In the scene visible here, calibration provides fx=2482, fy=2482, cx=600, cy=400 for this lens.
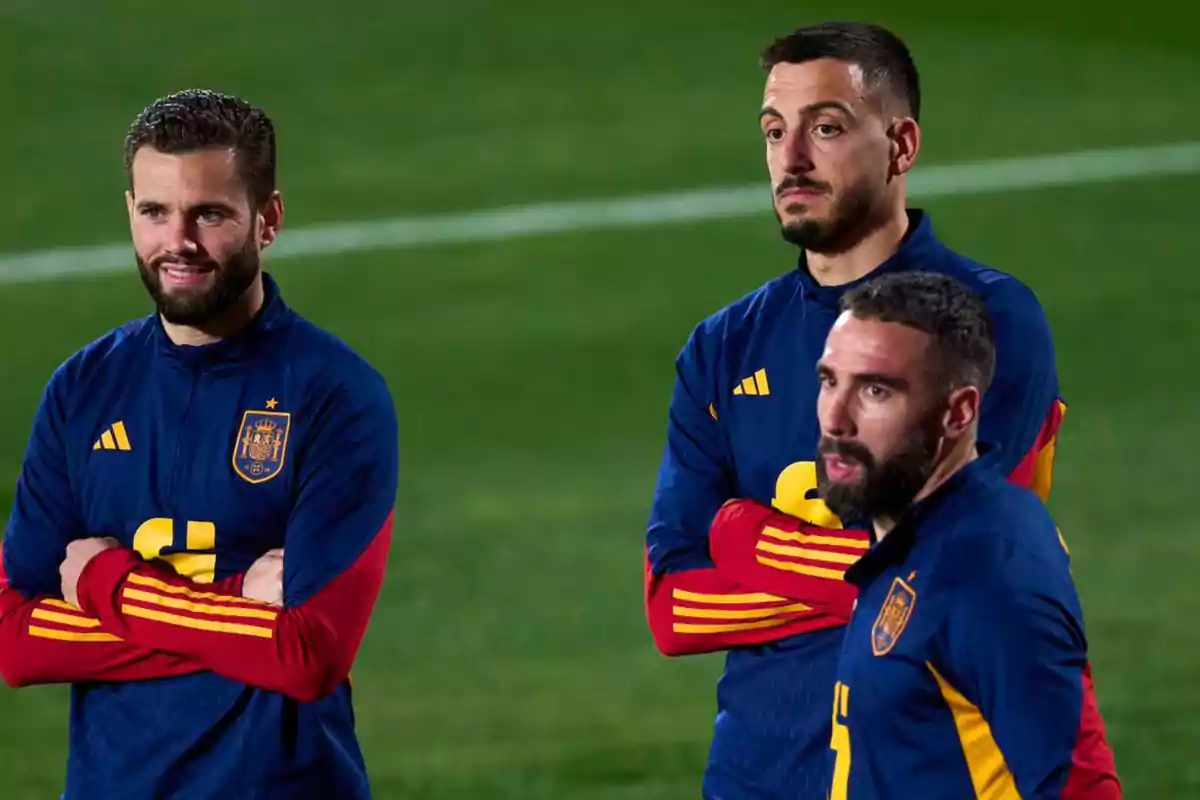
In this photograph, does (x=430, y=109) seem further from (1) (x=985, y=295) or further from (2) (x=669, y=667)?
(1) (x=985, y=295)

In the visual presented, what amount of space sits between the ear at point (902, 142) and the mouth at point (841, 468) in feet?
3.07

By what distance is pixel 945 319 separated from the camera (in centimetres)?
412

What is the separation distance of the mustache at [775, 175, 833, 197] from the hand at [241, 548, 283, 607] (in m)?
1.22

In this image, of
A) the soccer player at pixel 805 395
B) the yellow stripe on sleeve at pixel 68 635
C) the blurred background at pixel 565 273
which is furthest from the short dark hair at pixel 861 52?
the blurred background at pixel 565 273

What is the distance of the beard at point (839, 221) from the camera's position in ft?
16.0

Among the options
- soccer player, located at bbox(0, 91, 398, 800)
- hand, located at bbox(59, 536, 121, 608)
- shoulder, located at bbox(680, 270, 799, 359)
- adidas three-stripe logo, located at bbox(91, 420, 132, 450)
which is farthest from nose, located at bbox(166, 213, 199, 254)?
shoulder, located at bbox(680, 270, 799, 359)

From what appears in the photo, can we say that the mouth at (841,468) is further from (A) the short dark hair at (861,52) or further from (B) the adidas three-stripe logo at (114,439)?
(B) the adidas three-stripe logo at (114,439)

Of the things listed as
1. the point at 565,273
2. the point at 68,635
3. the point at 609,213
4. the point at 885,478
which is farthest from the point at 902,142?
the point at 609,213

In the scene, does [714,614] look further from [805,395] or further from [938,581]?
[938,581]

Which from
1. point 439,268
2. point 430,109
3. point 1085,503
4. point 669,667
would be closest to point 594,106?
point 430,109

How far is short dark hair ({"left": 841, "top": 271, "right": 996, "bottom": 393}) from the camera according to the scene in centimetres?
412

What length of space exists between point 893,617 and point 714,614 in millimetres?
922

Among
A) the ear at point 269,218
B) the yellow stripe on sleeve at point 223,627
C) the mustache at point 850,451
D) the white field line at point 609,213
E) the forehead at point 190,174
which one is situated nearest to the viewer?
the mustache at point 850,451

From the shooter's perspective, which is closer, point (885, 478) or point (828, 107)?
point (885, 478)
